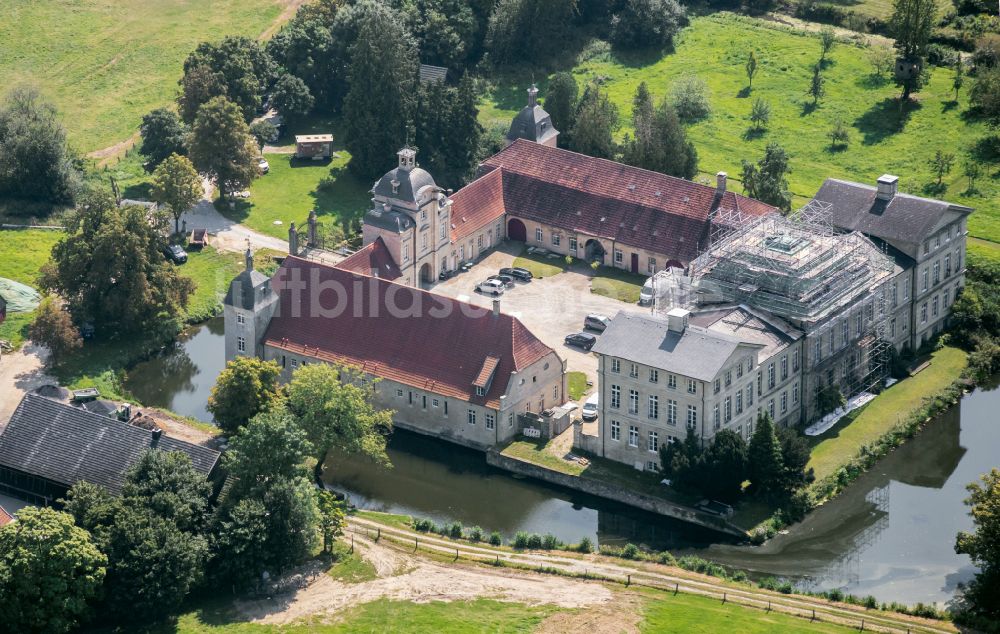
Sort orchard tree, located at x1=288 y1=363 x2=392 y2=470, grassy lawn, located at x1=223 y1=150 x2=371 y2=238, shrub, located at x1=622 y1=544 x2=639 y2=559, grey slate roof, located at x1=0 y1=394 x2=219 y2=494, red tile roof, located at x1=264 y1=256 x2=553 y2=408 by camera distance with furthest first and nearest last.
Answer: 1. grassy lawn, located at x1=223 y1=150 x2=371 y2=238
2. red tile roof, located at x1=264 y1=256 x2=553 y2=408
3. orchard tree, located at x1=288 y1=363 x2=392 y2=470
4. shrub, located at x1=622 y1=544 x2=639 y2=559
5. grey slate roof, located at x1=0 y1=394 x2=219 y2=494

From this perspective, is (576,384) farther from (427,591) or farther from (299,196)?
(299,196)

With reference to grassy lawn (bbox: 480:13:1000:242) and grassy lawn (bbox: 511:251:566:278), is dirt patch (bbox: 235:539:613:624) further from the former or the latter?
grassy lawn (bbox: 480:13:1000:242)

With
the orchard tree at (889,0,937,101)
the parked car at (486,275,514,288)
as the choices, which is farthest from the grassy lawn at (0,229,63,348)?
the orchard tree at (889,0,937,101)

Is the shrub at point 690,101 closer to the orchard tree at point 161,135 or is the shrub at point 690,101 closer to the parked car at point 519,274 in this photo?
the parked car at point 519,274

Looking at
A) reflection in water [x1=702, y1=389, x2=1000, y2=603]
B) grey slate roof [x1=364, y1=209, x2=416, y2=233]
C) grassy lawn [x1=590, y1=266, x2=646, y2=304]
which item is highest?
grey slate roof [x1=364, y1=209, x2=416, y2=233]

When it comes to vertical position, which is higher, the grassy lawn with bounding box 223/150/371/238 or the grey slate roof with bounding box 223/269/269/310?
the grey slate roof with bounding box 223/269/269/310

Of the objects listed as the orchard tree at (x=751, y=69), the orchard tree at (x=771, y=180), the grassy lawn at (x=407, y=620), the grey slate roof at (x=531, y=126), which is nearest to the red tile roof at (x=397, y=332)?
the grassy lawn at (x=407, y=620)
